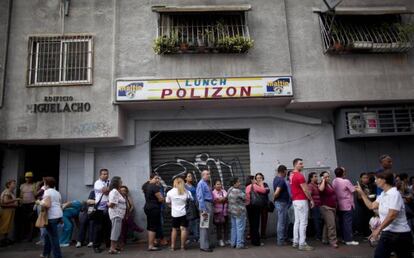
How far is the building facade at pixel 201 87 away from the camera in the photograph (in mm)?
9766

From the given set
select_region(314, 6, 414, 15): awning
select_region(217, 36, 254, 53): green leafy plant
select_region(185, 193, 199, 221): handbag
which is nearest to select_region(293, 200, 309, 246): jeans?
select_region(185, 193, 199, 221): handbag

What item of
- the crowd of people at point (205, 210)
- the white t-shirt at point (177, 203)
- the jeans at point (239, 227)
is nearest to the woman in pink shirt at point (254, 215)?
the crowd of people at point (205, 210)

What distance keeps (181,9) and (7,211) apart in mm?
7298

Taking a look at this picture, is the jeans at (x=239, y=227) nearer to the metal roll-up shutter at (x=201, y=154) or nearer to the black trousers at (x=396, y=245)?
the metal roll-up shutter at (x=201, y=154)

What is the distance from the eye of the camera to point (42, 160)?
11523 millimetres

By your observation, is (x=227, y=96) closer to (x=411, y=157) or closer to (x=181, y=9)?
(x=181, y=9)

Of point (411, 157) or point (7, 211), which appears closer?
point (7, 211)

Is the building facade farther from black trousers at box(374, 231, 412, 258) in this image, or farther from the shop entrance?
black trousers at box(374, 231, 412, 258)

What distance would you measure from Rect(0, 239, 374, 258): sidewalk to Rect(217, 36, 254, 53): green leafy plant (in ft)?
17.3

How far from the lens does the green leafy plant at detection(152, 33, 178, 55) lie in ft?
32.4

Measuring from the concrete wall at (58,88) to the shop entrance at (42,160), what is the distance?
1631mm

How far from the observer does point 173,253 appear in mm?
8078

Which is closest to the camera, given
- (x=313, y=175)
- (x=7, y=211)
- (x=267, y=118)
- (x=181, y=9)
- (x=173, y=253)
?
(x=173, y=253)

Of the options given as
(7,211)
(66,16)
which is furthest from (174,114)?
(7,211)
